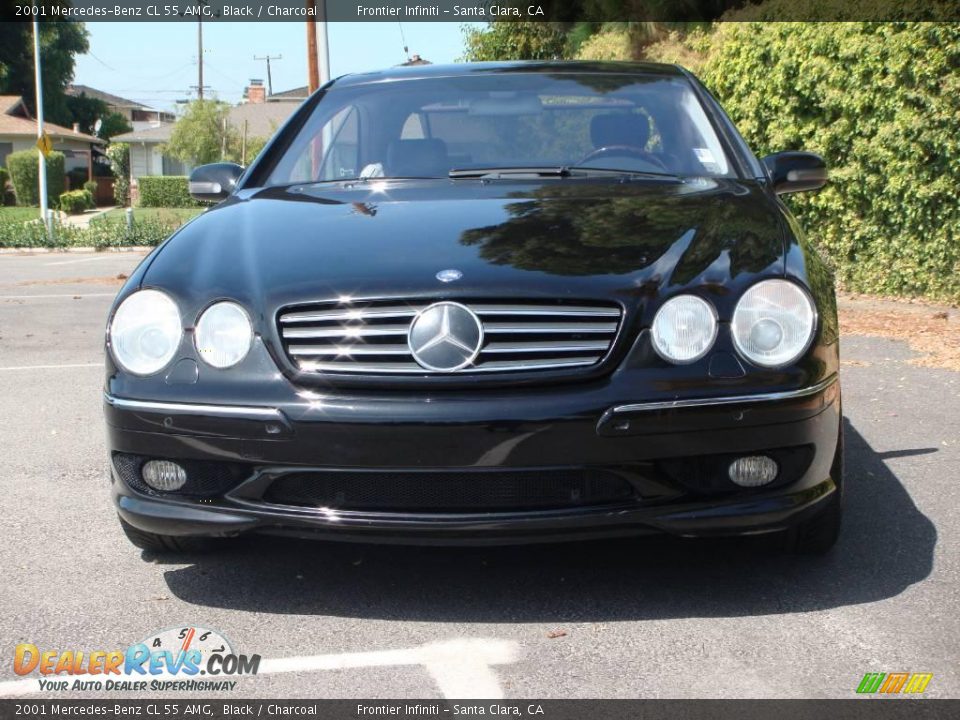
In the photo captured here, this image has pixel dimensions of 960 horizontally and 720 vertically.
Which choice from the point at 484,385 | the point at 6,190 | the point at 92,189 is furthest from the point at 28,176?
the point at 484,385

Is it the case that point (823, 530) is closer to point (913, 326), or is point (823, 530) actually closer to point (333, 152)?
point (333, 152)

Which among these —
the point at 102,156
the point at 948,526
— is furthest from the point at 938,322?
the point at 102,156

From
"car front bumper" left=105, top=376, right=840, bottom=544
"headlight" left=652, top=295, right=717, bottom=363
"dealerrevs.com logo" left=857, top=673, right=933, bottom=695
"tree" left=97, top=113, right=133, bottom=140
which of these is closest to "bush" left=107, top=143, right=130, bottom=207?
"tree" left=97, top=113, right=133, bottom=140

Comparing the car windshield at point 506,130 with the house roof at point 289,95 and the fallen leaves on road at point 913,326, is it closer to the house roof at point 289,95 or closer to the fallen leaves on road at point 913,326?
the fallen leaves on road at point 913,326

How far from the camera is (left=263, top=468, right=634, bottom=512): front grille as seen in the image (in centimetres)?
323

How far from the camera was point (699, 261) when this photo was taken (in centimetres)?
341

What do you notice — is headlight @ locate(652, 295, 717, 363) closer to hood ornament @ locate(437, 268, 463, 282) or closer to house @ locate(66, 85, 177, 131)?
hood ornament @ locate(437, 268, 463, 282)

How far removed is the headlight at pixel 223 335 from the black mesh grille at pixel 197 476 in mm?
275

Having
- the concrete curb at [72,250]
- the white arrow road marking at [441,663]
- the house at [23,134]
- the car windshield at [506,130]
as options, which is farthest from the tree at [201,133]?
the white arrow road marking at [441,663]

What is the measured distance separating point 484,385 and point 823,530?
117 cm

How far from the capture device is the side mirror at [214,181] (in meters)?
4.89

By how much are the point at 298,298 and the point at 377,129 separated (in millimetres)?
1720

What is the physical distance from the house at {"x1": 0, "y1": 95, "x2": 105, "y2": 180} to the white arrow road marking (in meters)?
64.4

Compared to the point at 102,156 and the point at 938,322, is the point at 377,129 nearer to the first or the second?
the point at 938,322
